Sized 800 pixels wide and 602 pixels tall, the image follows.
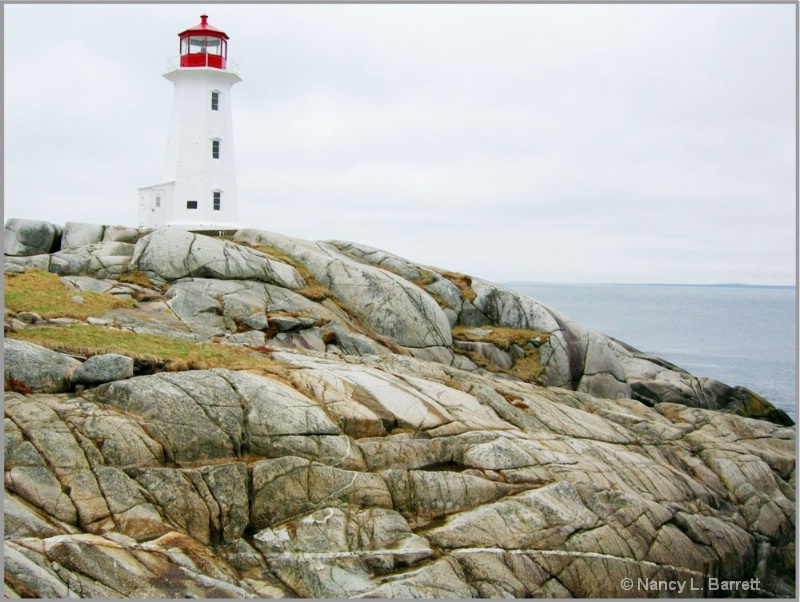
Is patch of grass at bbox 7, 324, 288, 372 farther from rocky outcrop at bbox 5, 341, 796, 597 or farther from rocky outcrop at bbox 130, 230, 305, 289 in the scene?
rocky outcrop at bbox 130, 230, 305, 289

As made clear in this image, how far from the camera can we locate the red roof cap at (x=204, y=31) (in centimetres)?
5038

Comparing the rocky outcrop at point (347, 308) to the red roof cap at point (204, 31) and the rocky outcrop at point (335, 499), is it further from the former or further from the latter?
the red roof cap at point (204, 31)

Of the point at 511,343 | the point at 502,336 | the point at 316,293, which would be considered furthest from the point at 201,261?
the point at 511,343

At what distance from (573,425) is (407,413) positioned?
6.93 metres

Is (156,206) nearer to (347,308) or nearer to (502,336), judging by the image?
(347,308)

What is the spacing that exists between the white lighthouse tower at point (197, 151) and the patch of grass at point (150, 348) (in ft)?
71.9

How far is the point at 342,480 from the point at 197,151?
31860 millimetres

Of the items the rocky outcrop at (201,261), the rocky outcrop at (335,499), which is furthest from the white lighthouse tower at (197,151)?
the rocky outcrop at (335,499)

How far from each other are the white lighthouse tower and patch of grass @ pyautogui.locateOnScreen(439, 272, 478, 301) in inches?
522

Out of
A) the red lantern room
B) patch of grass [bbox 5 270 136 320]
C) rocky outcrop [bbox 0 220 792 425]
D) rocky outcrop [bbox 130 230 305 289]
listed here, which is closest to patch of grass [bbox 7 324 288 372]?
patch of grass [bbox 5 270 136 320]

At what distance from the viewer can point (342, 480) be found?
73.9 feet

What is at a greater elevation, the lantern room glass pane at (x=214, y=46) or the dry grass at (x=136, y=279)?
the lantern room glass pane at (x=214, y=46)

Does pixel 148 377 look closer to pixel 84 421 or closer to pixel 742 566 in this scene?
pixel 84 421

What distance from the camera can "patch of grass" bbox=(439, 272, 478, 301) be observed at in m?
44.4
